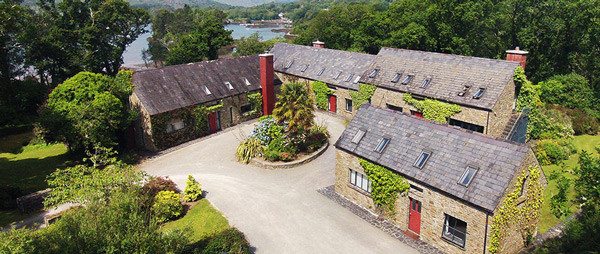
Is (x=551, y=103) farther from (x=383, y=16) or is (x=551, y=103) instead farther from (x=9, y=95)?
(x=9, y=95)

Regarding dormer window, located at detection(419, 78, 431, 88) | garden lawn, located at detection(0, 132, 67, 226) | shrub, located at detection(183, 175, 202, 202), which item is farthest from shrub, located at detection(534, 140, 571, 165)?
garden lawn, located at detection(0, 132, 67, 226)

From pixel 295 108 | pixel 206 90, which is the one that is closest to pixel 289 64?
pixel 206 90

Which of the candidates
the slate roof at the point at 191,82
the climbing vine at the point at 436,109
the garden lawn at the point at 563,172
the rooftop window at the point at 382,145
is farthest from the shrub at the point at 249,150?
the garden lawn at the point at 563,172

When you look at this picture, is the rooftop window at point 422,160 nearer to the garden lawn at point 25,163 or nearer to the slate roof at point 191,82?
the slate roof at point 191,82

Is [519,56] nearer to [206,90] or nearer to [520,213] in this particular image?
[520,213]

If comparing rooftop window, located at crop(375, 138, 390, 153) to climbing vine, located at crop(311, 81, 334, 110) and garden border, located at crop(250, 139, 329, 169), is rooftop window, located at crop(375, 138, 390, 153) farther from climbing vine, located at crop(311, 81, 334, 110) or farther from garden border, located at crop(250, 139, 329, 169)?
climbing vine, located at crop(311, 81, 334, 110)

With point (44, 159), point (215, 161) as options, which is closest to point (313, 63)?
point (215, 161)
